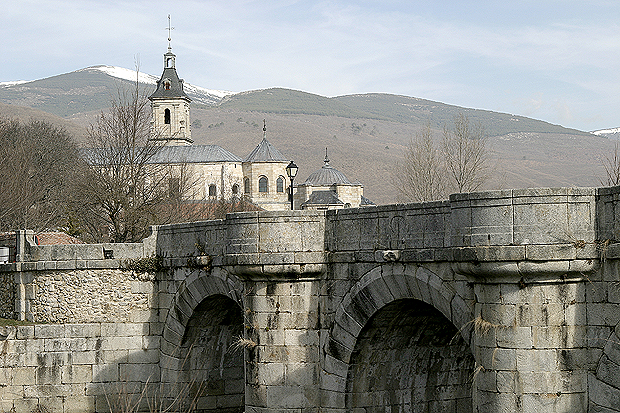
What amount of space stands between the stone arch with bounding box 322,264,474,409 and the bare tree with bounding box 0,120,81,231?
918 inches

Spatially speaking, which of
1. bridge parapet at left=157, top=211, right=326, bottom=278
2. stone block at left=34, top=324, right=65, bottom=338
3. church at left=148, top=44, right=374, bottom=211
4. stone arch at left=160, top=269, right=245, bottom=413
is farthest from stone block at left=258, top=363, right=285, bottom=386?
church at left=148, top=44, right=374, bottom=211

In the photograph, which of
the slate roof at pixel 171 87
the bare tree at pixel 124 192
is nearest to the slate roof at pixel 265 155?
the slate roof at pixel 171 87

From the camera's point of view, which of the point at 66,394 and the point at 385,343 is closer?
the point at 385,343

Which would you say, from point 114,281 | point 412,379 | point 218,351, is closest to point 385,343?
point 412,379

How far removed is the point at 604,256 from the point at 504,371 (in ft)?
5.80

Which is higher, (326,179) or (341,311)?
(326,179)

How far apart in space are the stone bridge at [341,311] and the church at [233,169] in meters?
53.8

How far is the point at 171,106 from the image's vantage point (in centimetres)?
8394

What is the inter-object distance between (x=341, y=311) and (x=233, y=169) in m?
69.1

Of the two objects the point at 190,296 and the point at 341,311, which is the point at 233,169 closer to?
the point at 190,296

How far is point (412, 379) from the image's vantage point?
46.1ft

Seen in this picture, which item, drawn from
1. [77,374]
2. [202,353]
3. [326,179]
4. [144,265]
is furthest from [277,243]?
[326,179]

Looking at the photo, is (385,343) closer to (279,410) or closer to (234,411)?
(279,410)

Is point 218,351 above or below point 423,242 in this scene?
below
